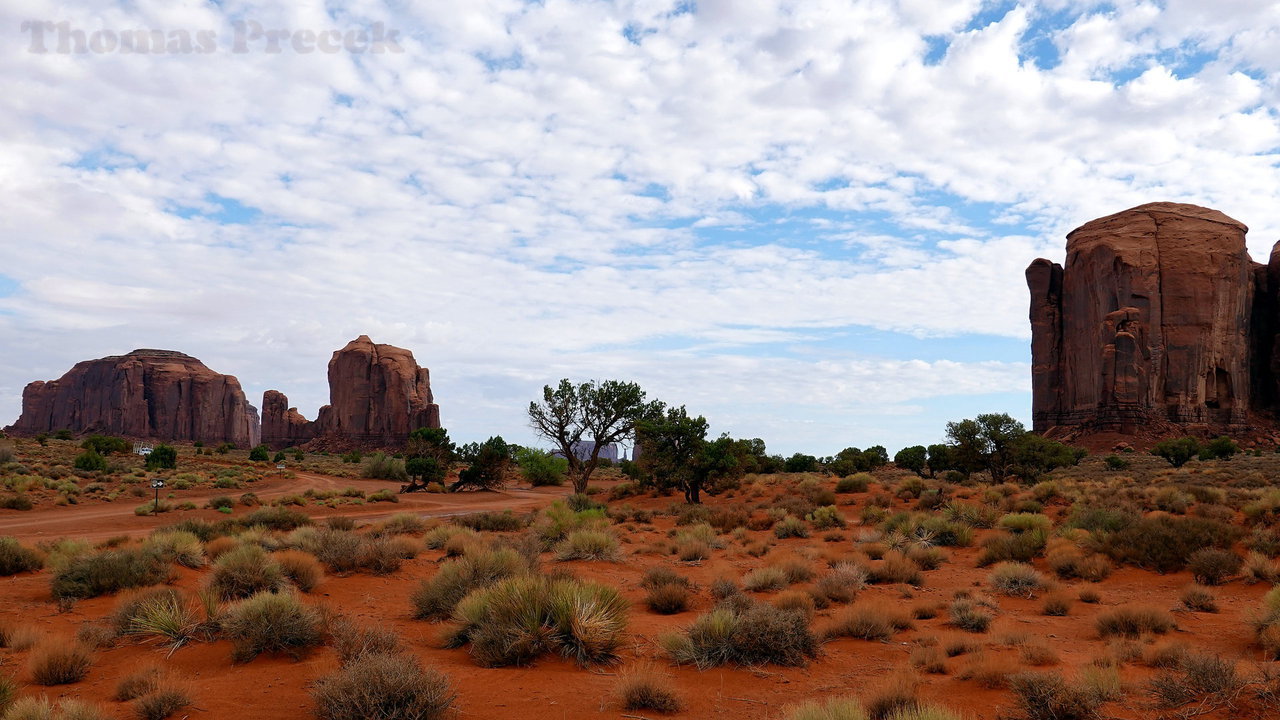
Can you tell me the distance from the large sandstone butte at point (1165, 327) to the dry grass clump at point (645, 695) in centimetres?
7518

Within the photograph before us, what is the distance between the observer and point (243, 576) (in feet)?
33.4

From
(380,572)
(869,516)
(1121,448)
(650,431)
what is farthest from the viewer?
(1121,448)

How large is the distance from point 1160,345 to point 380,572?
81.4 meters

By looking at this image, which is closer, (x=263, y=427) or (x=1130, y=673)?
(x=1130, y=673)

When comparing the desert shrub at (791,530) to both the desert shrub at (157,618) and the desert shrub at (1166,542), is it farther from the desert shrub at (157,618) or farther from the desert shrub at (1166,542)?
the desert shrub at (157,618)

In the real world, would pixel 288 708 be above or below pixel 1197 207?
below

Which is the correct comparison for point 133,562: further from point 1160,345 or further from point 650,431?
point 1160,345

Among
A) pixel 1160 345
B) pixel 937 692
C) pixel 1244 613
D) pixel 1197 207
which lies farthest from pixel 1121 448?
pixel 937 692

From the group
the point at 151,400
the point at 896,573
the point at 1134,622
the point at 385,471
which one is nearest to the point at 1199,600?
the point at 1134,622

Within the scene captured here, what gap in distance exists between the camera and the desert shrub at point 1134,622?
29.9 ft

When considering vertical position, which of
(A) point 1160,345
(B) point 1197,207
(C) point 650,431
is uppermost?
(B) point 1197,207

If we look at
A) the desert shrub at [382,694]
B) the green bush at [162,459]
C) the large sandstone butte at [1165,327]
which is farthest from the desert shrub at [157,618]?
the large sandstone butte at [1165,327]

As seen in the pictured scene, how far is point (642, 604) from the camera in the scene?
11477 millimetres

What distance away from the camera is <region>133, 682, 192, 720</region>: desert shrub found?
615 cm
